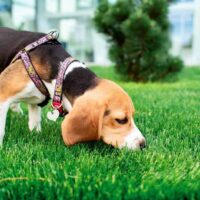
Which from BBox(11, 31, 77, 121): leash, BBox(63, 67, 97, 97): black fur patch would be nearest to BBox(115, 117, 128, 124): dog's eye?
BBox(63, 67, 97, 97): black fur patch

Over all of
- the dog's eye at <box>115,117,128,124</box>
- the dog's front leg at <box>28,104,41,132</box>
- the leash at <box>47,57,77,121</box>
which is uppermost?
the leash at <box>47,57,77,121</box>

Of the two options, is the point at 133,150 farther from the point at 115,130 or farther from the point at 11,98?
the point at 11,98

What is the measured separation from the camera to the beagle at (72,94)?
3.18m

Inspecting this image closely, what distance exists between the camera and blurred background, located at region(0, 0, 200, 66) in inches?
900

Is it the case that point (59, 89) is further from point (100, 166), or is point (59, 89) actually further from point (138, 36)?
point (138, 36)

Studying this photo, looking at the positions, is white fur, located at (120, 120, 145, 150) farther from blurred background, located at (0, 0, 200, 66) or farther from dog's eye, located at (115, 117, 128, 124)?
blurred background, located at (0, 0, 200, 66)

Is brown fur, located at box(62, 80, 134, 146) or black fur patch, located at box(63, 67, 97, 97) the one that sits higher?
black fur patch, located at box(63, 67, 97, 97)

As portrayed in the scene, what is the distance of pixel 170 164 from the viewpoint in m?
3.01

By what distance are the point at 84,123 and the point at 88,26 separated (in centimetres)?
2136

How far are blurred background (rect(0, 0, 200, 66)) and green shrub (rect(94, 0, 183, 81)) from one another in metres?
11.2

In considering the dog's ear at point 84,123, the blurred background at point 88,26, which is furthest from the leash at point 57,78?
the blurred background at point 88,26

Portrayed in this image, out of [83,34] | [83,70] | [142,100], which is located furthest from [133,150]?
[83,34]

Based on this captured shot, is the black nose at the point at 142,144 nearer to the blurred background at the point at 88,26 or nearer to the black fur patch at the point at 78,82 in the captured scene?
the black fur patch at the point at 78,82

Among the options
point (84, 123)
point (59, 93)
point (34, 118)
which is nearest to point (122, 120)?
point (84, 123)
